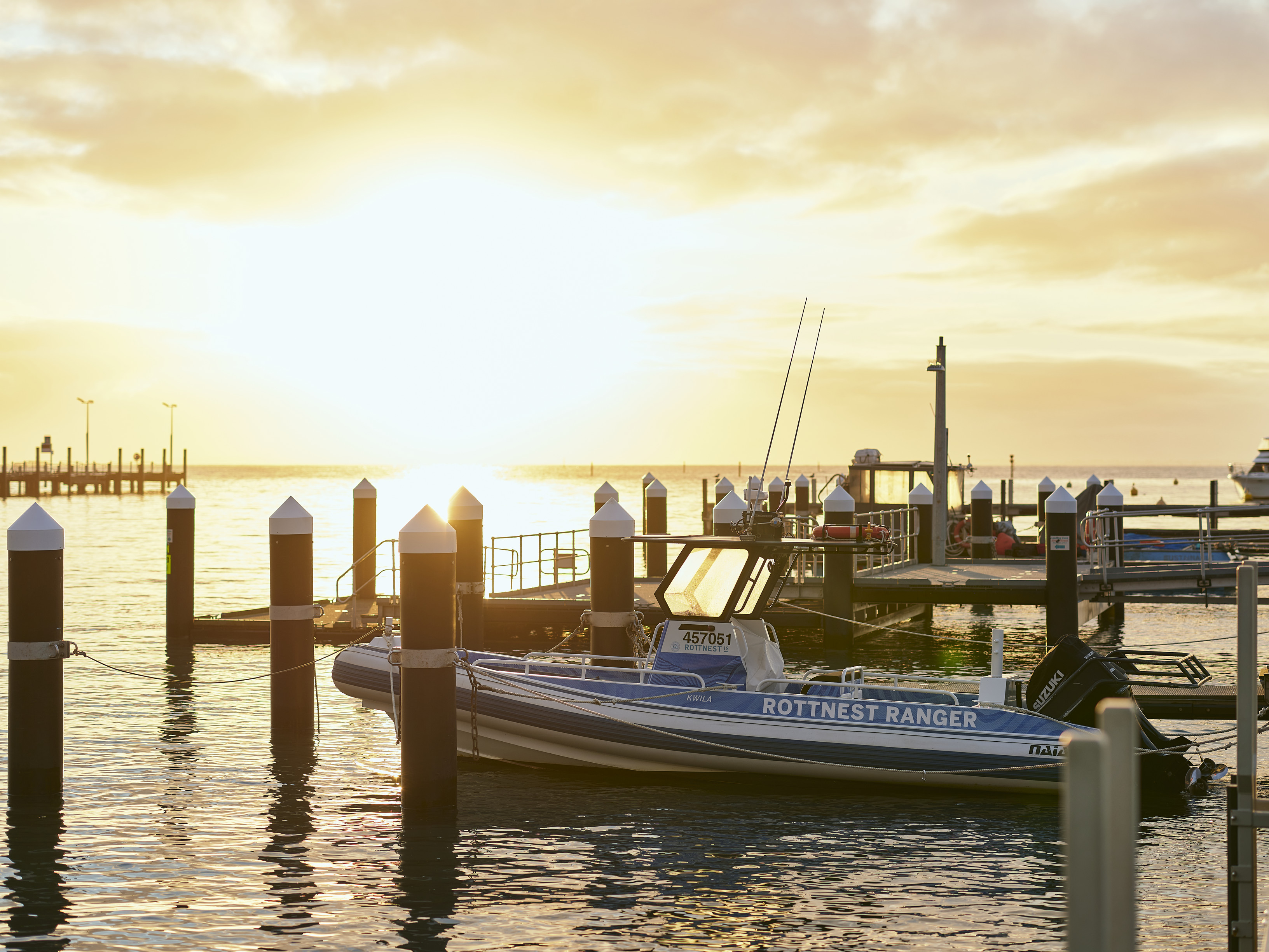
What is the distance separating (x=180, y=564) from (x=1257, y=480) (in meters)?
69.4

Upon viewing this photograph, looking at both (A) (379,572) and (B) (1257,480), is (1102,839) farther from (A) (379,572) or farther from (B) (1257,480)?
(B) (1257,480)

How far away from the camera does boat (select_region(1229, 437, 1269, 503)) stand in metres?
74.8

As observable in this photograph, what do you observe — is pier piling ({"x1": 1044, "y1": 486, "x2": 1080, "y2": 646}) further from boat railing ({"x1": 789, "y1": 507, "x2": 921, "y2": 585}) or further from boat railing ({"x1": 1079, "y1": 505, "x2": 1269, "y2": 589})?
boat railing ({"x1": 789, "y1": 507, "x2": 921, "y2": 585})

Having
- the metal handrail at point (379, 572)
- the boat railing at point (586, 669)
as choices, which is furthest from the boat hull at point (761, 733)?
the metal handrail at point (379, 572)

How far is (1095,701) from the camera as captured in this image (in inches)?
452

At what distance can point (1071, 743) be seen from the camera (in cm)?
→ 224

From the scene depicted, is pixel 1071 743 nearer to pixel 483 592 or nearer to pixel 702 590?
pixel 702 590

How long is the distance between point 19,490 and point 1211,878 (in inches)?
5058

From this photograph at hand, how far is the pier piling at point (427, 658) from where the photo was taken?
10055mm

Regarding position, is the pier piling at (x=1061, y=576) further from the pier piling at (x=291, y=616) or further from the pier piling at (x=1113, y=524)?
the pier piling at (x=291, y=616)

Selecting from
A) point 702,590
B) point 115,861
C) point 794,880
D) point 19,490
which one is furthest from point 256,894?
point 19,490

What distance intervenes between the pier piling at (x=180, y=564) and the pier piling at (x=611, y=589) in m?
8.20

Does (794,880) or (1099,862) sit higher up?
(1099,862)

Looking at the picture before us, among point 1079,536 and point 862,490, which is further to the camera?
point 862,490
